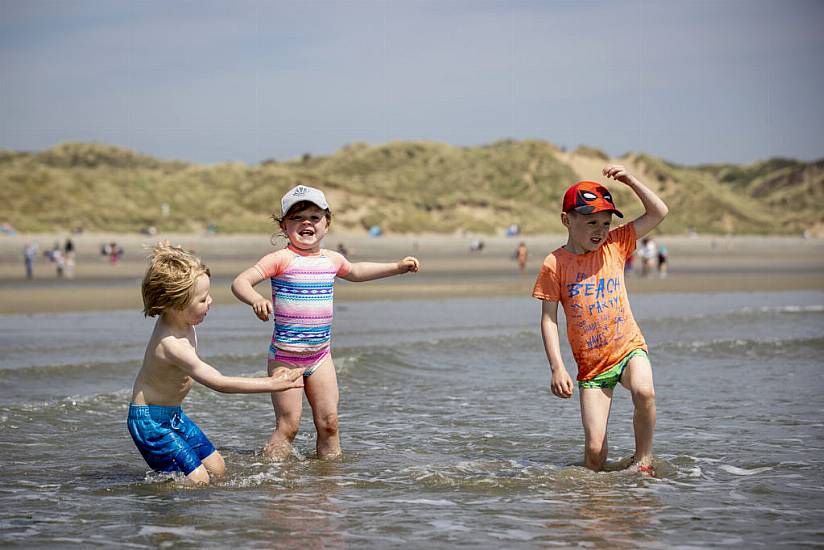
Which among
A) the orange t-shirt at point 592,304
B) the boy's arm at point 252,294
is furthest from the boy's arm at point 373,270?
the orange t-shirt at point 592,304

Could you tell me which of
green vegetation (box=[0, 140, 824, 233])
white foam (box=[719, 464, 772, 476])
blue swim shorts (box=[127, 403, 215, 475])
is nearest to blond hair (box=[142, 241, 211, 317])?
blue swim shorts (box=[127, 403, 215, 475])

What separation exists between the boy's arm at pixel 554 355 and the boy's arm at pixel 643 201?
0.72 meters

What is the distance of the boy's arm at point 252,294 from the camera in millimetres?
5707

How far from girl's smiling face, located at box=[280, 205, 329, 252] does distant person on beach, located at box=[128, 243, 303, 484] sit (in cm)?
78

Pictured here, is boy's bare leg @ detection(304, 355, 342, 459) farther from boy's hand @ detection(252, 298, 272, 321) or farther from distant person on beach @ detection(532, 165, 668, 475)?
distant person on beach @ detection(532, 165, 668, 475)

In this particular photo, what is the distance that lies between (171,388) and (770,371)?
7525mm

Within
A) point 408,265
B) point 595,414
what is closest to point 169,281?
point 408,265

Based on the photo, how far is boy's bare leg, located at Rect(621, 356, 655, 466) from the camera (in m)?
5.84

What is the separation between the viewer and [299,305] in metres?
6.27

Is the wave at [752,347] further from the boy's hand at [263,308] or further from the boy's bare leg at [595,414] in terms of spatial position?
the boy's hand at [263,308]

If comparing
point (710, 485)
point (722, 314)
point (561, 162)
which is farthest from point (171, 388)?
point (561, 162)

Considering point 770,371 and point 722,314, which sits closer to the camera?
point 770,371

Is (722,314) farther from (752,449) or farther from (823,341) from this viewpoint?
(752,449)

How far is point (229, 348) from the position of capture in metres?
13.2
